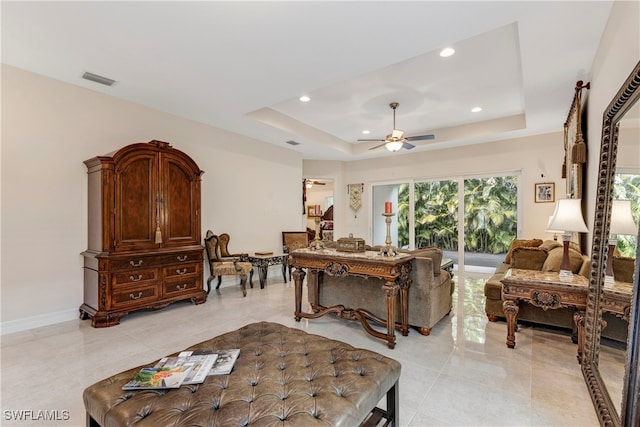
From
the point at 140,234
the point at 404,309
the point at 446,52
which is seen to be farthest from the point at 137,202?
the point at 446,52

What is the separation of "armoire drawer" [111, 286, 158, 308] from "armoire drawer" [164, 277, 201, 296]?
6.1 inches

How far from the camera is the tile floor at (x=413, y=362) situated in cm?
188

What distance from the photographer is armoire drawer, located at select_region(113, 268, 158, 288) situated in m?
3.46

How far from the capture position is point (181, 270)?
407 centimetres

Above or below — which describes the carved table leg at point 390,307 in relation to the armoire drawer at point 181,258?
below

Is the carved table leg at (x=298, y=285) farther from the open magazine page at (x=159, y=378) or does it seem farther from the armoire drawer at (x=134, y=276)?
the open magazine page at (x=159, y=378)

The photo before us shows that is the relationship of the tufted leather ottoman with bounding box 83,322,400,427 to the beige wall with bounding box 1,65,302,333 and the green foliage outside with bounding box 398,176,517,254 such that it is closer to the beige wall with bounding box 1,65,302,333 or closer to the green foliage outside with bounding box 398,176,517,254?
the beige wall with bounding box 1,65,302,333

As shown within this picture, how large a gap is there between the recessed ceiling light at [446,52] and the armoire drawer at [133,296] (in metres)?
4.44

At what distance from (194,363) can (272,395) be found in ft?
1.64

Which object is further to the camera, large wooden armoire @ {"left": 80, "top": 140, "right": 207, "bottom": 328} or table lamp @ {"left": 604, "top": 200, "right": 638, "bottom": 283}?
large wooden armoire @ {"left": 80, "top": 140, "right": 207, "bottom": 328}

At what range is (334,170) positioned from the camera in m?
8.09

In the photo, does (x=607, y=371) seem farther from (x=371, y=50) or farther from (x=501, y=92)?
(x=501, y=92)

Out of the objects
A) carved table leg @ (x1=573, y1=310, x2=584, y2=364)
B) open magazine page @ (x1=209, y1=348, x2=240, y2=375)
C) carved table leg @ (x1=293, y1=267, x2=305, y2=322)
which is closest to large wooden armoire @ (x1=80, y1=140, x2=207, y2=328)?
carved table leg @ (x1=293, y1=267, x2=305, y2=322)

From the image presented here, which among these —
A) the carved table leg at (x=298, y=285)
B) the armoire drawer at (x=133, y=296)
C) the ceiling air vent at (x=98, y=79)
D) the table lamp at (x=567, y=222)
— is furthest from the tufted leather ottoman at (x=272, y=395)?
the ceiling air vent at (x=98, y=79)
